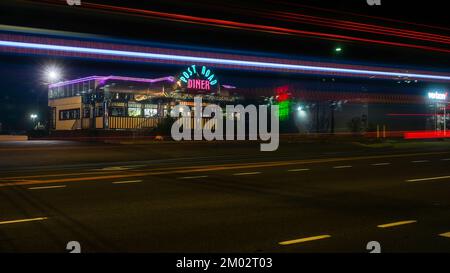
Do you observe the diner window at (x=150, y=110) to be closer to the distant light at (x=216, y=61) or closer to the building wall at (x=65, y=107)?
the building wall at (x=65, y=107)

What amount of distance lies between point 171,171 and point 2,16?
29.2ft

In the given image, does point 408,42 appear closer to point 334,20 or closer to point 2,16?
point 334,20

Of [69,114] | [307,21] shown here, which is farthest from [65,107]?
[307,21]

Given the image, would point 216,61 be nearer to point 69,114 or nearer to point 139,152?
point 139,152

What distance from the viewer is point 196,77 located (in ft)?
131

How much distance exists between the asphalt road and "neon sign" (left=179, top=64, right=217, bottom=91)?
78.2 feet

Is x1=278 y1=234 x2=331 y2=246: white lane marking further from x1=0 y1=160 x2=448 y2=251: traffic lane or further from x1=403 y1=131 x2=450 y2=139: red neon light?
x1=403 y1=131 x2=450 y2=139: red neon light

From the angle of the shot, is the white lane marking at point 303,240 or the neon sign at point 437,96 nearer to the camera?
the white lane marking at point 303,240

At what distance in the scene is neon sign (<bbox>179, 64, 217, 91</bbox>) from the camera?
39719 mm

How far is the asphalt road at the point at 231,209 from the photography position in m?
6.58

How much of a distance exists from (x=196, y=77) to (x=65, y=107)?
15.1 m

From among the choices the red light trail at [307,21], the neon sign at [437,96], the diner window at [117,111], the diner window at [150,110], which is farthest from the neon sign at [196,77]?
the red light trail at [307,21]

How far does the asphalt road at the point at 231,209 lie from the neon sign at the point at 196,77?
2383 cm

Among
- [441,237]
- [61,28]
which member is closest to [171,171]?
[61,28]
